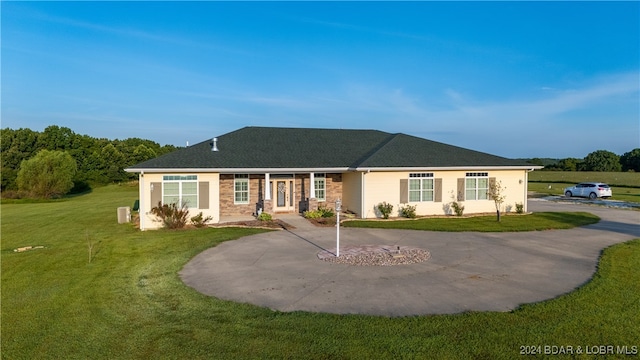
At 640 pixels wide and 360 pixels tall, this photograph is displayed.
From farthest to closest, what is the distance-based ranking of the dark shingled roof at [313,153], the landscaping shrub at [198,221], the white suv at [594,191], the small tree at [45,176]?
the small tree at [45,176] → the white suv at [594,191] → the dark shingled roof at [313,153] → the landscaping shrub at [198,221]

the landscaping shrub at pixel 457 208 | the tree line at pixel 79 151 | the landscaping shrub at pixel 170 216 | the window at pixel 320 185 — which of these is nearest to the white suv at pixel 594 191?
the landscaping shrub at pixel 457 208

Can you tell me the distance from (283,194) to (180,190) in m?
5.34

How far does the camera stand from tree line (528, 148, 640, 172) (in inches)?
3056

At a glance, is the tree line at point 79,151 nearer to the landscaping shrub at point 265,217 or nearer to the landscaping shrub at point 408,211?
the landscaping shrub at point 265,217

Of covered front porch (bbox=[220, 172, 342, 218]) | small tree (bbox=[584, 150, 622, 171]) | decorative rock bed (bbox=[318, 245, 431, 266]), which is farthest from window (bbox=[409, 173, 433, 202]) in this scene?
Result: small tree (bbox=[584, 150, 622, 171])

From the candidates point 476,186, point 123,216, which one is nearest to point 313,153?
point 476,186

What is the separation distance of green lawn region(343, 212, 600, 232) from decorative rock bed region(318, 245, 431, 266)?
4361 millimetres

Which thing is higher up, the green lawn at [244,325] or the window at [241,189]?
the window at [241,189]

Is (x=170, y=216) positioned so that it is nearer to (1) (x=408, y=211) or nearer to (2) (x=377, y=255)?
(2) (x=377, y=255)

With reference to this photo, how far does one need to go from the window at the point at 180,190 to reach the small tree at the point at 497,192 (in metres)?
14.4

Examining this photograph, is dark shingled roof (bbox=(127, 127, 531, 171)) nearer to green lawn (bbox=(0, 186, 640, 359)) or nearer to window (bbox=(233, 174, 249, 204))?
window (bbox=(233, 174, 249, 204))

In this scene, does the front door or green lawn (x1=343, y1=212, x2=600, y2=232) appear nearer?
green lawn (x1=343, y1=212, x2=600, y2=232)

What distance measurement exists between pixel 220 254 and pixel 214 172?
6.87 meters

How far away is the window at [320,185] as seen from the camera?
67.0 feet
